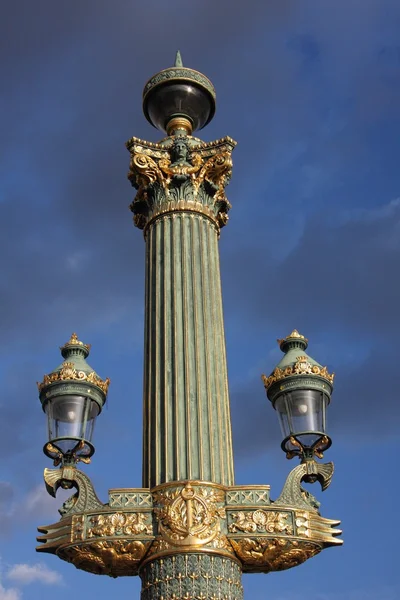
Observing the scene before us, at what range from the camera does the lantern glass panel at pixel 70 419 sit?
15109mm

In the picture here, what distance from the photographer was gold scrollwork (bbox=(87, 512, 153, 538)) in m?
13.9

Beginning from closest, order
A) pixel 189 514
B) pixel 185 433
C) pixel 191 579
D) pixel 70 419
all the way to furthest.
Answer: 1. pixel 191 579
2. pixel 189 514
3. pixel 185 433
4. pixel 70 419

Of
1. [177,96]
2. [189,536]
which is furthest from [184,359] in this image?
[177,96]

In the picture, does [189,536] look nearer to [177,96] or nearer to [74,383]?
[74,383]

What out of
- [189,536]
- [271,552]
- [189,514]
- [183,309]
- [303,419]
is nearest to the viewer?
[189,536]

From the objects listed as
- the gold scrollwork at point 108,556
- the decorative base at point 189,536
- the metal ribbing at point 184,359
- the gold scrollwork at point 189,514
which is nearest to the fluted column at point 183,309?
the metal ribbing at point 184,359

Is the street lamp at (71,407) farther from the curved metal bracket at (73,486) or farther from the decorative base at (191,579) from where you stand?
the decorative base at (191,579)

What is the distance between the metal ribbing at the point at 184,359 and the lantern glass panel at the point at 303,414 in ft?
3.12

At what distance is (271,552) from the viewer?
14016 mm

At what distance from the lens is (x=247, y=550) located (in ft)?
45.6

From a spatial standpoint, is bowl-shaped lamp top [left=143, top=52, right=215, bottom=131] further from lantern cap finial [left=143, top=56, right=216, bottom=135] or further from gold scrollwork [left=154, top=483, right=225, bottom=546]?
gold scrollwork [left=154, top=483, right=225, bottom=546]

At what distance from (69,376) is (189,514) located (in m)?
3.20

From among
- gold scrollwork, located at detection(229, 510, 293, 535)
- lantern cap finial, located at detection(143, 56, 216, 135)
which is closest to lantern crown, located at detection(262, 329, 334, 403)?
gold scrollwork, located at detection(229, 510, 293, 535)

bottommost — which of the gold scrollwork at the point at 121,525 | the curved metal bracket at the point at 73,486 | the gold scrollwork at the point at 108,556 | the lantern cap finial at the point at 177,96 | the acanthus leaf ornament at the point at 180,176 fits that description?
the gold scrollwork at the point at 108,556
